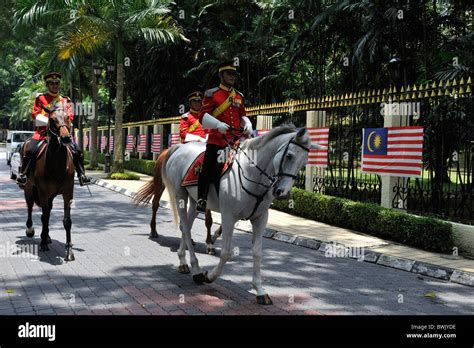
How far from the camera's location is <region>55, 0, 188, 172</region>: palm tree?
20125mm

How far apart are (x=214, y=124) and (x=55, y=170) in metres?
3.13

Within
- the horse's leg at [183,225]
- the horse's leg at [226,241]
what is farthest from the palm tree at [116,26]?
the horse's leg at [226,241]

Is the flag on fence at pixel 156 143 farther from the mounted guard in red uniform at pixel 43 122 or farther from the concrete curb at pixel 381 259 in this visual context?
the mounted guard in red uniform at pixel 43 122

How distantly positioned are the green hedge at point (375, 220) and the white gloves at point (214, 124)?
474 cm

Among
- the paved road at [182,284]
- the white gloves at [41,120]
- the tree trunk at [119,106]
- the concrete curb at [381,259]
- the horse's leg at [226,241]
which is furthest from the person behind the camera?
the tree trunk at [119,106]

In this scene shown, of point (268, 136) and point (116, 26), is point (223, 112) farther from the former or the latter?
point (116, 26)

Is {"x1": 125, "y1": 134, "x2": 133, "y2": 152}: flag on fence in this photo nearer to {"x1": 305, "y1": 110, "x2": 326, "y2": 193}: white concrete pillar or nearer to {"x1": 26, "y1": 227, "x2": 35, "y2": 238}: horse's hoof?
{"x1": 305, "y1": 110, "x2": 326, "y2": 193}: white concrete pillar

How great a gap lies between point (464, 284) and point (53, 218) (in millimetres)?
8773

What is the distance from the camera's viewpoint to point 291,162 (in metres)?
5.32

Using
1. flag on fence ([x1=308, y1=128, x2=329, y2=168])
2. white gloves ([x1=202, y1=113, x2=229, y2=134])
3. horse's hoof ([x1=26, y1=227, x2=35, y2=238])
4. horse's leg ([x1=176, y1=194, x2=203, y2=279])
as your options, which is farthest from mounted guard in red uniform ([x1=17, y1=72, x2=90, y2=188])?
flag on fence ([x1=308, y1=128, x2=329, y2=168])

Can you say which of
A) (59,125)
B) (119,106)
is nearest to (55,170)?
(59,125)

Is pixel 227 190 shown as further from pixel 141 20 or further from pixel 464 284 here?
pixel 141 20

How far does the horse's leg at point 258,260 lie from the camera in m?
5.62

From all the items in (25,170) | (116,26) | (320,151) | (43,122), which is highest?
(116,26)
